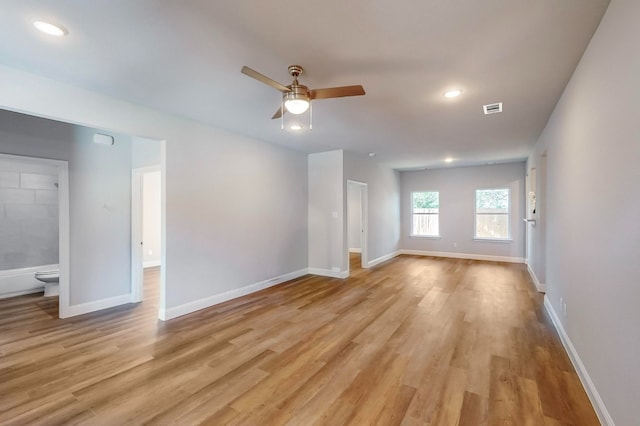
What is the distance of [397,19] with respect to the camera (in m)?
1.87

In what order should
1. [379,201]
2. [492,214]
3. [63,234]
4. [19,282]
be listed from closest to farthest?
1. [63,234]
2. [19,282]
3. [379,201]
4. [492,214]

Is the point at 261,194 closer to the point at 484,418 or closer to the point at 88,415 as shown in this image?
the point at 88,415

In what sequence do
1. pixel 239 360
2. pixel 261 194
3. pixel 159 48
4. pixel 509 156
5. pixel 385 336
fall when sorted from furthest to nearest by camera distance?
pixel 509 156, pixel 261 194, pixel 385 336, pixel 239 360, pixel 159 48

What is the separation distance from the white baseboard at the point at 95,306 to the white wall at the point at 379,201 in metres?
3.99

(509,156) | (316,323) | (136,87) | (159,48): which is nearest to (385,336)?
(316,323)

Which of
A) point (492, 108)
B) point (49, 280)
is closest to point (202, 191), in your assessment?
point (49, 280)

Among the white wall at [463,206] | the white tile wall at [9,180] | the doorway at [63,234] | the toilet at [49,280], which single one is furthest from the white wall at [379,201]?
the white tile wall at [9,180]

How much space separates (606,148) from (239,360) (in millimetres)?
3341

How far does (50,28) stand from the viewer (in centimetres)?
196

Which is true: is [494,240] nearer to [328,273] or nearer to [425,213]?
[425,213]

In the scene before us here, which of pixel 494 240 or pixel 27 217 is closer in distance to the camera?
pixel 27 217

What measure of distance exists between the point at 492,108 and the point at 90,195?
550 centimetres

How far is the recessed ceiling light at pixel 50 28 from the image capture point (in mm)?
1916

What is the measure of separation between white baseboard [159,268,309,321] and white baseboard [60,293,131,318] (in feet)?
3.60
